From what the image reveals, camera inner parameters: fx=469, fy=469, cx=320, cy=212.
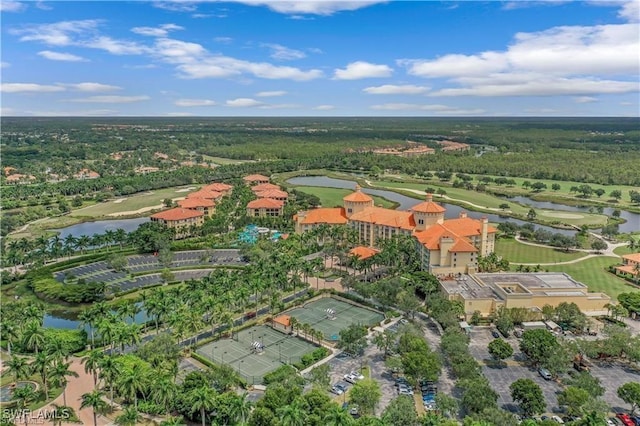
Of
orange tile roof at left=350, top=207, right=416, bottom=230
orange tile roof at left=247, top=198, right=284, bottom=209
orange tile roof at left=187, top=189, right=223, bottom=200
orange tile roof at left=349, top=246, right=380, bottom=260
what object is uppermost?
orange tile roof at left=350, top=207, right=416, bottom=230

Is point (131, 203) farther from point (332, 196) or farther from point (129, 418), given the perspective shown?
point (129, 418)

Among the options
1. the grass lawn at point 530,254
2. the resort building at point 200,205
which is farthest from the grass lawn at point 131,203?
the grass lawn at point 530,254

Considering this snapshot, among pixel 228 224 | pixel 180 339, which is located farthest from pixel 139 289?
pixel 228 224

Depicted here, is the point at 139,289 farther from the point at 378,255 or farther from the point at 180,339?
the point at 378,255

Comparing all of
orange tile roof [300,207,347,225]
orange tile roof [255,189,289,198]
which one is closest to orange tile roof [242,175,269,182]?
orange tile roof [255,189,289,198]

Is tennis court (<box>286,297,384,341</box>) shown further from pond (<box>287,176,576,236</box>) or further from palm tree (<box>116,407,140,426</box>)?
pond (<box>287,176,576,236</box>)

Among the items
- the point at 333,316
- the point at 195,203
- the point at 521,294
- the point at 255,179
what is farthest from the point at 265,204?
the point at 521,294
